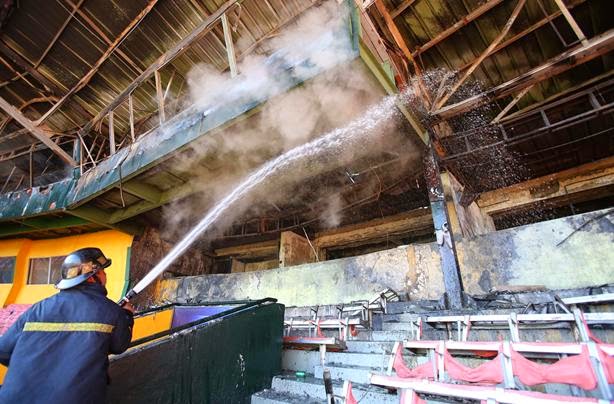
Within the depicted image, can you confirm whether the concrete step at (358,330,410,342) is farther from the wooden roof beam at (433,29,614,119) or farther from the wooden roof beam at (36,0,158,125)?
the wooden roof beam at (36,0,158,125)

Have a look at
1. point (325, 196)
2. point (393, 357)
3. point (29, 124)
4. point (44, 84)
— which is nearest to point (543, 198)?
point (325, 196)

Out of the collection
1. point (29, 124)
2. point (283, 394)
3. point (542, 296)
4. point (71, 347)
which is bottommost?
point (283, 394)

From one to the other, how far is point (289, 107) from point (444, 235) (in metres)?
3.60

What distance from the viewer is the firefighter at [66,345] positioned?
1.62 m

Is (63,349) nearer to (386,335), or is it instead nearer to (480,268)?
(386,335)

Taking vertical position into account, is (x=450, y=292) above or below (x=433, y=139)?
below

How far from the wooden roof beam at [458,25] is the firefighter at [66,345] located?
6310 millimetres

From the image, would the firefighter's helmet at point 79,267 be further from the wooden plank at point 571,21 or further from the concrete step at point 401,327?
the wooden plank at point 571,21

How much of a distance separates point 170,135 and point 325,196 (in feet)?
12.8

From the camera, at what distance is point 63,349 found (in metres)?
1.72

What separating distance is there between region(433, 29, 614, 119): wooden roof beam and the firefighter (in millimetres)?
5454

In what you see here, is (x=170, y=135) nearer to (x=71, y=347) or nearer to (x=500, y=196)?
(x=71, y=347)

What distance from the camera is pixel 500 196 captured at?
7.75m

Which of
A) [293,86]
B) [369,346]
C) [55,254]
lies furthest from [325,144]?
[55,254]
